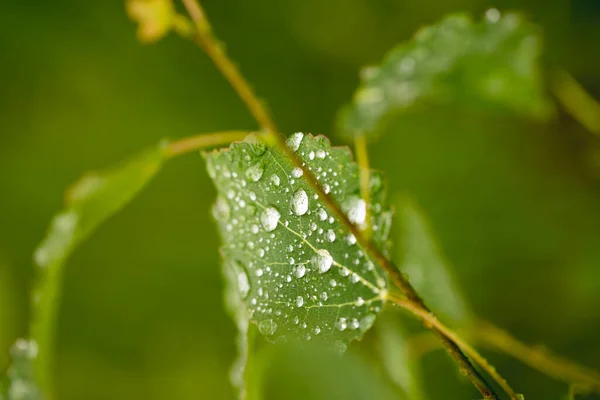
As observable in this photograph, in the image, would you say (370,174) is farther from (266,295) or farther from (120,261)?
(120,261)

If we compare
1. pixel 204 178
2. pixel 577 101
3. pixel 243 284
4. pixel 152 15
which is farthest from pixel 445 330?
pixel 204 178

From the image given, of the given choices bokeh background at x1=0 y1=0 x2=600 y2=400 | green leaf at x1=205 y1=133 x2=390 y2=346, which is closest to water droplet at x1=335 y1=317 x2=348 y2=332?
green leaf at x1=205 y1=133 x2=390 y2=346

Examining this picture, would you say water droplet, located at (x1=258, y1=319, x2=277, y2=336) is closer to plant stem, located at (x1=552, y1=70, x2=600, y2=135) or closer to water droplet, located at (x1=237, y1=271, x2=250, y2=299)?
water droplet, located at (x1=237, y1=271, x2=250, y2=299)

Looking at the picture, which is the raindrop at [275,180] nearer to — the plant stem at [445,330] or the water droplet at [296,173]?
the water droplet at [296,173]

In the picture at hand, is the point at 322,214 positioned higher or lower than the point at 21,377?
lower

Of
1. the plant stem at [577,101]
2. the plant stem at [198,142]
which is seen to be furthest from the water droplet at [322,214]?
the plant stem at [577,101]

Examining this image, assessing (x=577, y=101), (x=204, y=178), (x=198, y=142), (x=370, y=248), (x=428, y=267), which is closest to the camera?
(x=370, y=248)

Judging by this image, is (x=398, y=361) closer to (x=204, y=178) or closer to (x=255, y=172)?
(x=255, y=172)
